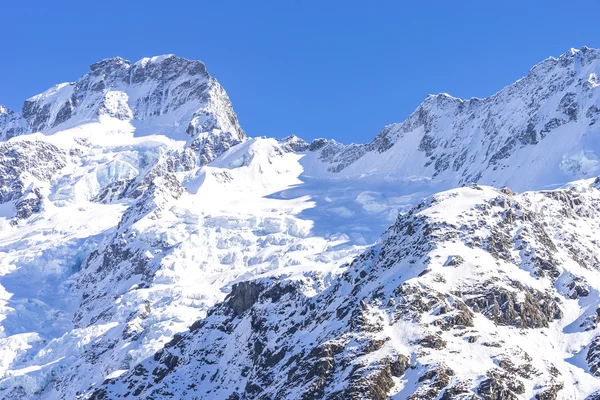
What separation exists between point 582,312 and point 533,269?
12423 millimetres

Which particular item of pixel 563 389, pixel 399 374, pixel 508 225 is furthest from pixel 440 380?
pixel 508 225

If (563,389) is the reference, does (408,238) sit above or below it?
above

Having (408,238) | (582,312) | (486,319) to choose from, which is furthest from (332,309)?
(582,312)

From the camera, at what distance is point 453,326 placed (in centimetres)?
16238

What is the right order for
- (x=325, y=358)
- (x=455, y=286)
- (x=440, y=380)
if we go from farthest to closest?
(x=455, y=286) → (x=325, y=358) → (x=440, y=380)

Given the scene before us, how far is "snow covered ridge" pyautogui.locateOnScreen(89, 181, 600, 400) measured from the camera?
151 meters

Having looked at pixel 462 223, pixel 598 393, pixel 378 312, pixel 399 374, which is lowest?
pixel 598 393

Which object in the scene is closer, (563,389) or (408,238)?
(563,389)

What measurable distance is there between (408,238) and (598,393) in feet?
183

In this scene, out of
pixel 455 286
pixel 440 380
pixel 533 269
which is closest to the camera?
pixel 440 380

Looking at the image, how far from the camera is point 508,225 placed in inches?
7682

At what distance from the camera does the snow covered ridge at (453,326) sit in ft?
496

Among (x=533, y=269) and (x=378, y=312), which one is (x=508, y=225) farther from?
(x=378, y=312)

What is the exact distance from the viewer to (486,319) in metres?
168
